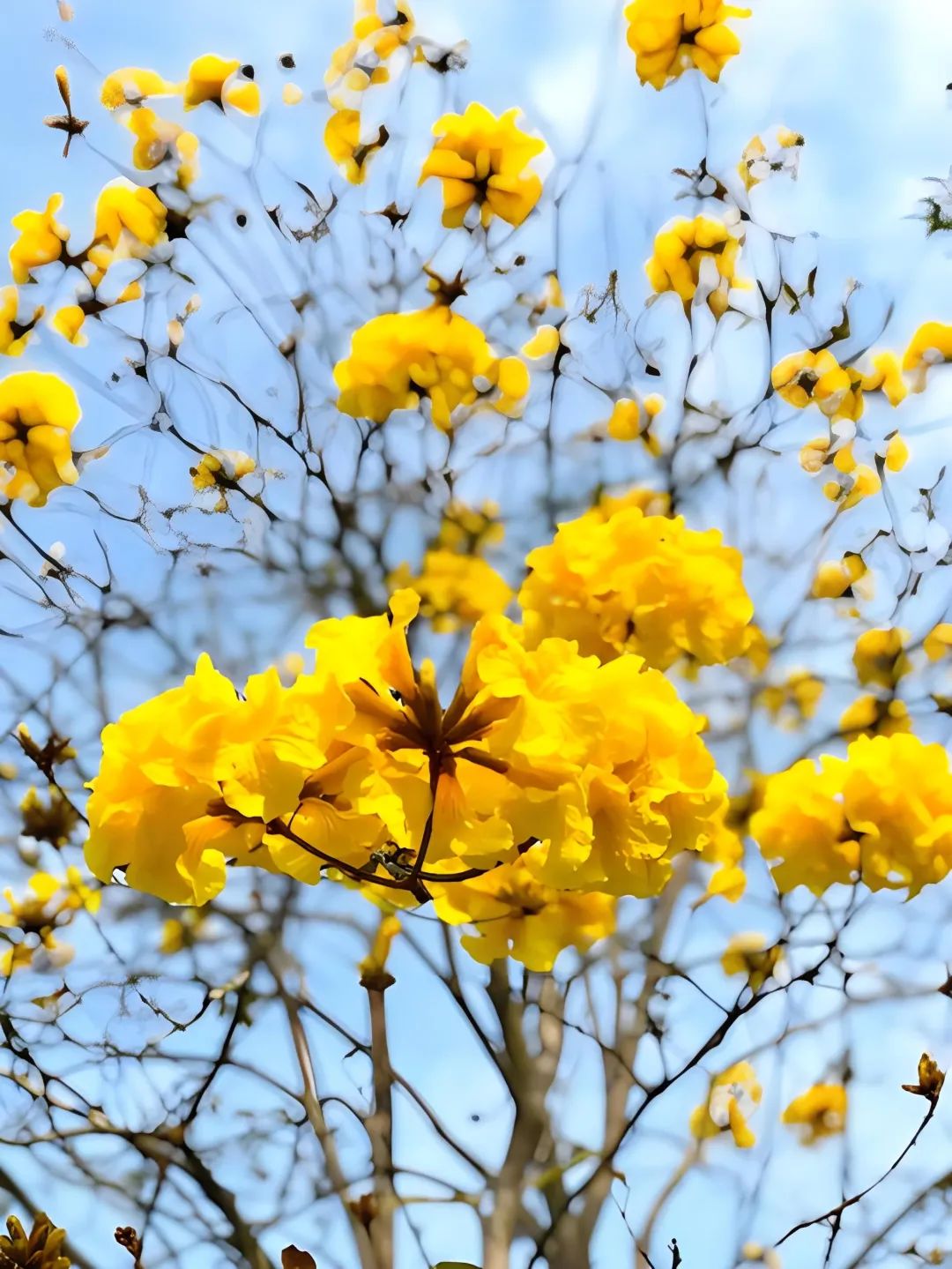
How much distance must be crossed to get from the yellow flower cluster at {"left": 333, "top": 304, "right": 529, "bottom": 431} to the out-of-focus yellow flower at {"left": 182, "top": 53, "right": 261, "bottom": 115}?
0.80 ft

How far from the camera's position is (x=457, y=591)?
88 centimetres

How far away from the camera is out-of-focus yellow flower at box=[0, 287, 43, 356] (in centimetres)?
90

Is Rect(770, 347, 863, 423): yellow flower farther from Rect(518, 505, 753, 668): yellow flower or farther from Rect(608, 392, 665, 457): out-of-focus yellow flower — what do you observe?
Rect(518, 505, 753, 668): yellow flower

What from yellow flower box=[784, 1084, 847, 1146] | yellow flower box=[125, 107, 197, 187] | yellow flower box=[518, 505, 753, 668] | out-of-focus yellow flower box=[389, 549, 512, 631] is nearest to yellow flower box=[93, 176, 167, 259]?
yellow flower box=[125, 107, 197, 187]

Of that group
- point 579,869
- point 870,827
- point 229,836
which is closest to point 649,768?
point 579,869

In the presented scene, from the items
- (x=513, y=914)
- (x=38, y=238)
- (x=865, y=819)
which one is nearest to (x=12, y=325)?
(x=38, y=238)

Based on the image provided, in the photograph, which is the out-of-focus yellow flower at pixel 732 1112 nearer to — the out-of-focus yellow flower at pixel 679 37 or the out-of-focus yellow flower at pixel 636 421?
the out-of-focus yellow flower at pixel 636 421

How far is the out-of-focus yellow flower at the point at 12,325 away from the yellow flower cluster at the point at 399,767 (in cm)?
60

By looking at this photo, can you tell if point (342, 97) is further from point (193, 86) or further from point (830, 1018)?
point (830, 1018)

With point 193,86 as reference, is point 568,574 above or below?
below

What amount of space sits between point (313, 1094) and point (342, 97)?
77 centimetres

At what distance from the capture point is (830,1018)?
914 millimetres

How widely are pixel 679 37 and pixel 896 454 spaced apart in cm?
37

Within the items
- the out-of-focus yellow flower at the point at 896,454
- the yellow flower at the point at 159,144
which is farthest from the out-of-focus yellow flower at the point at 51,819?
the out-of-focus yellow flower at the point at 896,454
